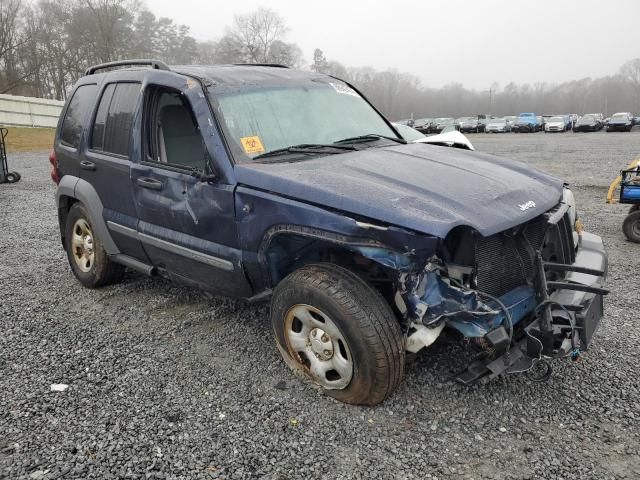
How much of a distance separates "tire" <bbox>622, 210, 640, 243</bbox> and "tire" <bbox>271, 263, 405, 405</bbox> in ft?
17.2

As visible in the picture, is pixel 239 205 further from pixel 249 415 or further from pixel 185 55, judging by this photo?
pixel 185 55

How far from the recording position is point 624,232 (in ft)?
22.5

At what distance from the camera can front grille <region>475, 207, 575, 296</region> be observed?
2.99 meters

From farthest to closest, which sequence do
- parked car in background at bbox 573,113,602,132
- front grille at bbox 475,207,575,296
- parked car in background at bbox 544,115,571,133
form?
1. parked car in background at bbox 544,115,571,133
2. parked car in background at bbox 573,113,602,132
3. front grille at bbox 475,207,575,296

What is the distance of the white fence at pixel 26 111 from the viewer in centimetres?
3181

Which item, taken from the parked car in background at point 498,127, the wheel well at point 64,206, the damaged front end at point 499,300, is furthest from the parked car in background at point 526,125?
the damaged front end at point 499,300

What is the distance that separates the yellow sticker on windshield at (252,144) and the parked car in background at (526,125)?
4432 centimetres

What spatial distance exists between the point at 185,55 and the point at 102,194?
215 ft

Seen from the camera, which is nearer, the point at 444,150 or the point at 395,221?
the point at 395,221

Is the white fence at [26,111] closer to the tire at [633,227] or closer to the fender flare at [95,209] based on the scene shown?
the fender flare at [95,209]

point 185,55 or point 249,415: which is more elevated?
point 185,55

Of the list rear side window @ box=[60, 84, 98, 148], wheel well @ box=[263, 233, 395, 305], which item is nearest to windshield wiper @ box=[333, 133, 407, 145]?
wheel well @ box=[263, 233, 395, 305]

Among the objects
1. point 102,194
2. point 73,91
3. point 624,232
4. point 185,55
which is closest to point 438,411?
point 102,194

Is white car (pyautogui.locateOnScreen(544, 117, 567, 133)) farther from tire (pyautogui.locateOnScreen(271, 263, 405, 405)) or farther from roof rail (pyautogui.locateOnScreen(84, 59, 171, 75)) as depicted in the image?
tire (pyautogui.locateOnScreen(271, 263, 405, 405))
